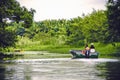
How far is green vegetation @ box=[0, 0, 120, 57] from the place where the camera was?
65688mm

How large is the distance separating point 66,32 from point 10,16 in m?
85.2

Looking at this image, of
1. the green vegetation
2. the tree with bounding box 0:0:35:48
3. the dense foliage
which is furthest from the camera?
the dense foliage

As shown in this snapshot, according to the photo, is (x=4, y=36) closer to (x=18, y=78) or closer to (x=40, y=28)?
(x=18, y=78)

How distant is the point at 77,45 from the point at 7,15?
5924cm

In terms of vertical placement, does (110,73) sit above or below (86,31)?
below

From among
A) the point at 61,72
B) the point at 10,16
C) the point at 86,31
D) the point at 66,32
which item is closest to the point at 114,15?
the point at 10,16

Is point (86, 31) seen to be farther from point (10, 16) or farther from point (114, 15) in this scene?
point (10, 16)

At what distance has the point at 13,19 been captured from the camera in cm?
6844

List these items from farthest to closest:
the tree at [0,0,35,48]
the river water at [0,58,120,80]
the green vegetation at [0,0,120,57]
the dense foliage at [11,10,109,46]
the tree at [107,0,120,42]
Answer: the dense foliage at [11,10,109,46] → the tree at [107,0,120,42] → the green vegetation at [0,0,120,57] → the tree at [0,0,35,48] → the river water at [0,58,120,80]

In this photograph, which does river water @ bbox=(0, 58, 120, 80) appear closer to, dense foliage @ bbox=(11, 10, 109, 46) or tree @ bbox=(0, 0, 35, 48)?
tree @ bbox=(0, 0, 35, 48)

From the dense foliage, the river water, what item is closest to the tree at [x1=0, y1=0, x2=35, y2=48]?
the river water

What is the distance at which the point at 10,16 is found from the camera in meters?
66.4

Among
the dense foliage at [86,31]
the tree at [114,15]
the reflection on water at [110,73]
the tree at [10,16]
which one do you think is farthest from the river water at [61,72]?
the dense foliage at [86,31]

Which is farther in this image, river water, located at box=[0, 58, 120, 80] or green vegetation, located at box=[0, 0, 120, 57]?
green vegetation, located at box=[0, 0, 120, 57]
